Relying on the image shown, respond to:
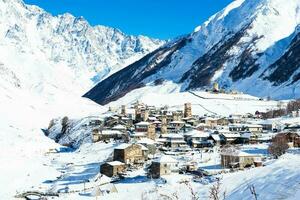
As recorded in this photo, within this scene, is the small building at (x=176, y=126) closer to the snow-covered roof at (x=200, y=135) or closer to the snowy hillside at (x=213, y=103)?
the snow-covered roof at (x=200, y=135)

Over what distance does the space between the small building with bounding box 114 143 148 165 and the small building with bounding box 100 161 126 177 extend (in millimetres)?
4027

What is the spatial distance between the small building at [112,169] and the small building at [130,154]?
13.2ft

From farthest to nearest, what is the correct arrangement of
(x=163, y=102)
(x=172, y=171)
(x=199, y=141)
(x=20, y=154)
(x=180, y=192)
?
(x=163, y=102), (x=20, y=154), (x=199, y=141), (x=172, y=171), (x=180, y=192)

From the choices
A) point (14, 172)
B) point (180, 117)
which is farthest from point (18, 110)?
point (14, 172)

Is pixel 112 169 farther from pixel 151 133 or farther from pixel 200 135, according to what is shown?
pixel 151 133

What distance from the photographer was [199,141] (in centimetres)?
9594

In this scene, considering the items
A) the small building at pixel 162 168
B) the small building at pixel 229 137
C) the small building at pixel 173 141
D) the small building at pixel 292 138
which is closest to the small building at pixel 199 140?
the small building at pixel 173 141

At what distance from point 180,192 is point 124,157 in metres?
36.3

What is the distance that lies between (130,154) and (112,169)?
27.8 ft

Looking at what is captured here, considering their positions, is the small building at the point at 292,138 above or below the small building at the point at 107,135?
below

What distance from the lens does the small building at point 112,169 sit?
70.4m

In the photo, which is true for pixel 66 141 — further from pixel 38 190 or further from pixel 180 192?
pixel 180 192

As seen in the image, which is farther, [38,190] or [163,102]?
[163,102]

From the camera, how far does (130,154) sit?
78938mm
